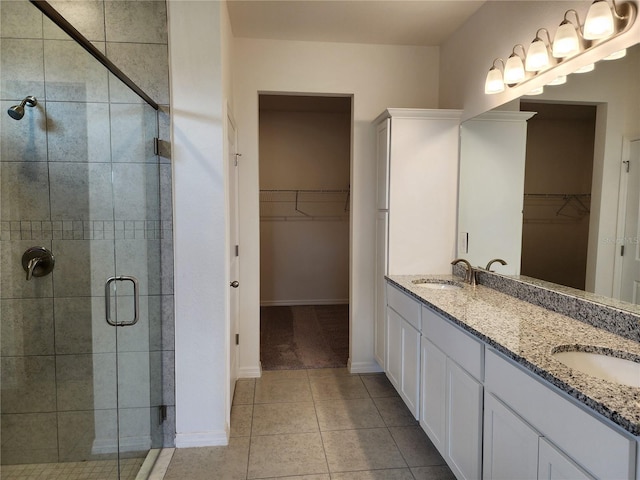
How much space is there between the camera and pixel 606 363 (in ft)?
4.37

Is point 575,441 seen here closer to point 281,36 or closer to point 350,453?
point 350,453

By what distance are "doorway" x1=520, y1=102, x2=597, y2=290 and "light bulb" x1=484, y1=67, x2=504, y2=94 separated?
0.64ft

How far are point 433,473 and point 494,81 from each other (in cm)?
225

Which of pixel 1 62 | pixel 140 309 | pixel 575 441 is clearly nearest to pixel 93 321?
pixel 140 309

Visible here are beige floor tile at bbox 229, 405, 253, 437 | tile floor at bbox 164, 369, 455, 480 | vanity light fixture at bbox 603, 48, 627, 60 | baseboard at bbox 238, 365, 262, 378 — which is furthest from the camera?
baseboard at bbox 238, 365, 262, 378

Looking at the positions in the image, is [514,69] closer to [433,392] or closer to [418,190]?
[418,190]

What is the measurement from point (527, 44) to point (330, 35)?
1439mm

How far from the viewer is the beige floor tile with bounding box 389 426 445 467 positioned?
2092 millimetres

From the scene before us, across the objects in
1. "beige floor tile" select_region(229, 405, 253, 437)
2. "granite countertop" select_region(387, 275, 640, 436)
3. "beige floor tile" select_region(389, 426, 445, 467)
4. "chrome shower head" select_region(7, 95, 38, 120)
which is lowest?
"beige floor tile" select_region(229, 405, 253, 437)

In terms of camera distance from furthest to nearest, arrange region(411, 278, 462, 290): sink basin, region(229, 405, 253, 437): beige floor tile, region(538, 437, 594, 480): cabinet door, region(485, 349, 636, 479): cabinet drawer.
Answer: region(411, 278, 462, 290): sink basin → region(229, 405, 253, 437): beige floor tile → region(538, 437, 594, 480): cabinet door → region(485, 349, 636, 479): cabinet drawer

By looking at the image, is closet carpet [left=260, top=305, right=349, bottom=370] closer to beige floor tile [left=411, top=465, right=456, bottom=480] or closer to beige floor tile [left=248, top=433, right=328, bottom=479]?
beige floor tile [left=248, top=433, right=328, bottom=479]

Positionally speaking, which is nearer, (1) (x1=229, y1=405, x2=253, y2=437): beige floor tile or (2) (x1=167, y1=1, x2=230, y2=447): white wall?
(2) (x1=167, y1=1, x2=230, y2=447): white wall

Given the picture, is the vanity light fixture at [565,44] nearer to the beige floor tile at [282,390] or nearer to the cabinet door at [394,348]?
the cabinet door at [394,348]

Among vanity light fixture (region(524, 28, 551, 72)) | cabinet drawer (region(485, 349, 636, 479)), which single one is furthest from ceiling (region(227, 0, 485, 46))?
cabinet drawer (region(485, 349, 636, 479))
